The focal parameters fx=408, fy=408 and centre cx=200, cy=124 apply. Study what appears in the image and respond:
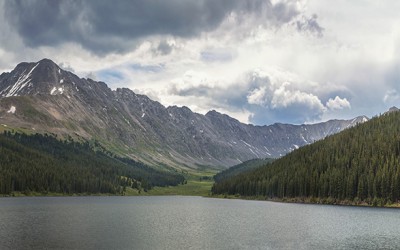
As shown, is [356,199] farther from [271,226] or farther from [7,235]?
[7,235]

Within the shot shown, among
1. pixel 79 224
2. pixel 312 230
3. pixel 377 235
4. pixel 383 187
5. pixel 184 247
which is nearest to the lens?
pixel 184 247

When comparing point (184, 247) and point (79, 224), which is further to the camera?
point (79, 224)

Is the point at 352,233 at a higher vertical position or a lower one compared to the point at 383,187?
lower

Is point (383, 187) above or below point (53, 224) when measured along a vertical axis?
above

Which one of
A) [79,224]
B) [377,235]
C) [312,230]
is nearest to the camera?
[377,235]

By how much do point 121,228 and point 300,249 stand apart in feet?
151

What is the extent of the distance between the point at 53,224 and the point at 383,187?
13966 cm

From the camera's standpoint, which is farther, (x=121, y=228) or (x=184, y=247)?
(x=121, y=228)

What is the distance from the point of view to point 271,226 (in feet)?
349

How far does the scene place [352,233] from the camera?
9388 centimetres

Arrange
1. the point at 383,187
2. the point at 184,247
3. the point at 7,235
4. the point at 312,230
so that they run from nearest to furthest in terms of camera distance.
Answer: the point at 184,247 → the point at 7,235 → the point at 312,230 → the point at 383,187

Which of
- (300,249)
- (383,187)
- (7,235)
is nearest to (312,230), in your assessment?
(300,249)

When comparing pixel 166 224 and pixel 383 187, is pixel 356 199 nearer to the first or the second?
pixel 383 187

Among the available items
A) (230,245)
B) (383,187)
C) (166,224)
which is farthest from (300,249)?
(383,187)
